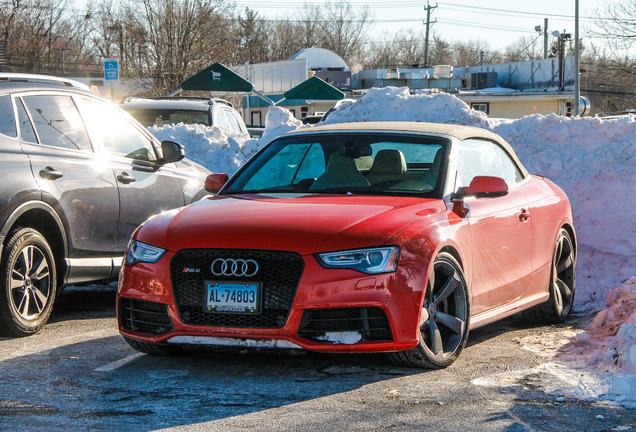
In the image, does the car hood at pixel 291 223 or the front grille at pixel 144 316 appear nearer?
the car hood at pixel 291 223

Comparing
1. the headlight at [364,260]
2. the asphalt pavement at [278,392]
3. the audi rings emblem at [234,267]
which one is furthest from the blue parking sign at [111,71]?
the headlight at [364,260]

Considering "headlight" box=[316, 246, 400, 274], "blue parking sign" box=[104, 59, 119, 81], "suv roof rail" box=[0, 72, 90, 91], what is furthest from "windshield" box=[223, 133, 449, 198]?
"blue parking sign" box=[104, 59, 119, 81]

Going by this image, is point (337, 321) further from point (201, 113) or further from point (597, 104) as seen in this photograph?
point (597, 104)

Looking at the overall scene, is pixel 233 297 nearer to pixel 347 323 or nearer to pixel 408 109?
pixel 347 323

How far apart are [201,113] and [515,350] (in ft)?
36.7

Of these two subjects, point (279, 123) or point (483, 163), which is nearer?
point (483, 163)

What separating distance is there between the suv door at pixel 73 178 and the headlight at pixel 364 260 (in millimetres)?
2708

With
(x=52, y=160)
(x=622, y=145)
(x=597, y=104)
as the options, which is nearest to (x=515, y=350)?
(x=52, y=160)

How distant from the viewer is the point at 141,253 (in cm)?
572

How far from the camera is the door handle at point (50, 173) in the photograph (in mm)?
7129

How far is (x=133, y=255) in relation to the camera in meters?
5.79

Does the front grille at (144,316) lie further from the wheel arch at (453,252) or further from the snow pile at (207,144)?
the snow pile at (207,144)

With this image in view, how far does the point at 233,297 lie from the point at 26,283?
2.20 meters

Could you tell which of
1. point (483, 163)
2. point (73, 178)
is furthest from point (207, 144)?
point (483, 163)
